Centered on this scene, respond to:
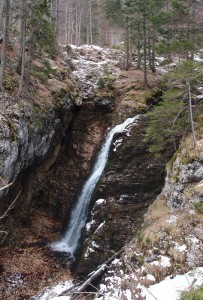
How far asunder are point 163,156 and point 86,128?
669cm

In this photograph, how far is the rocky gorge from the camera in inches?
444

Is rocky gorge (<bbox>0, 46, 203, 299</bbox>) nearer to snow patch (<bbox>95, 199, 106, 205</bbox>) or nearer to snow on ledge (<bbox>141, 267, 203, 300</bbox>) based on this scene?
snow patch (<bbox>95, 199, 106, 205</bbox>)

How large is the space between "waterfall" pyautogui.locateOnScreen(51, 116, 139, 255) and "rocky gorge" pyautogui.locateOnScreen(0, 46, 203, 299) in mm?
568

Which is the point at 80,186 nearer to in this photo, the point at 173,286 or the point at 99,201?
the point at 99,201

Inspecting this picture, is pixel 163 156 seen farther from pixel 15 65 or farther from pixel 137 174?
pixel 15 65

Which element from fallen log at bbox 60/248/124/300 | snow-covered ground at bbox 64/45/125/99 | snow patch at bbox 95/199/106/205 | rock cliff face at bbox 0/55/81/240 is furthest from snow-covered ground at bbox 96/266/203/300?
snow-covered ground at bbox 64/45/125/99

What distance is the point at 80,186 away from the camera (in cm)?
1766

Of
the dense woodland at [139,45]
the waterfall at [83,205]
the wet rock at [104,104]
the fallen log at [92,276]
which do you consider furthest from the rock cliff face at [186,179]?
the wet rock at [104,104]

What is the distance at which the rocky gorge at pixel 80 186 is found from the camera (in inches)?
444

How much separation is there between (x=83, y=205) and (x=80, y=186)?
169 centimetres

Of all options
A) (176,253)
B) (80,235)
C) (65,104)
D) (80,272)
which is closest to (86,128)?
(65,104)

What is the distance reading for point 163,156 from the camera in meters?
15.9

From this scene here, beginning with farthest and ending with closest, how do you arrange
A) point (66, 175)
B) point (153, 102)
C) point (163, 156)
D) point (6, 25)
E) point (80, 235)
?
1. point (153, 102)
2. point (66, 175)
3. point (163, 156)
4. point (80, 235)
5. point (6, 25)

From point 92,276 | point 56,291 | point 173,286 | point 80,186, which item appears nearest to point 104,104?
point 80,186
